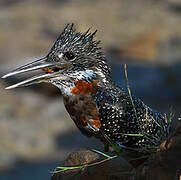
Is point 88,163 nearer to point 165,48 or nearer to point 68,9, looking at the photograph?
point 165,48

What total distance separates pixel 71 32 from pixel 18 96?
16721mm

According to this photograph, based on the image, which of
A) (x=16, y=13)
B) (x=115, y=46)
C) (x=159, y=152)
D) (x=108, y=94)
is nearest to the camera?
(x=159, y=152)

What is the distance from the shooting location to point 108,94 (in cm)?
563

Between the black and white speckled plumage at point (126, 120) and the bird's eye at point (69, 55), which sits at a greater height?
the bird's eye at point (69, 55)

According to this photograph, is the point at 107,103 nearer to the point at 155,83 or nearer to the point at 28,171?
the point at 28,171

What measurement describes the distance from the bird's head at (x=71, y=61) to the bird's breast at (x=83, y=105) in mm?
130

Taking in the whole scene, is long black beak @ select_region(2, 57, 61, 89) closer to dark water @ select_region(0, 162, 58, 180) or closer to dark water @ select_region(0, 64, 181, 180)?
dark water @ select_region(0, 162, 58, 180)

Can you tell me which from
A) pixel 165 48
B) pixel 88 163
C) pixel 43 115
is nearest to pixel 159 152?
pixel 88 163

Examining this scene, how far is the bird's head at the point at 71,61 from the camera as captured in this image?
5688 millimetres

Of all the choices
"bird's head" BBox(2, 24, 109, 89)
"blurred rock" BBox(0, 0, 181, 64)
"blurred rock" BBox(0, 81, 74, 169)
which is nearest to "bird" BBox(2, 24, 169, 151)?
"bird's head" BBox(2, 24, 109, 89)

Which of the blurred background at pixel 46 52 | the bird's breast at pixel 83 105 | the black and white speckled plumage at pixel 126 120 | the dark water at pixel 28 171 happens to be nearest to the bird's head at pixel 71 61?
the bird's breast at pixel 83 105

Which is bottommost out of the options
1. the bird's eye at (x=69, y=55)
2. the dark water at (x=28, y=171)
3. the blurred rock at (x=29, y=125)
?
the dark water at (x=28, y=171)

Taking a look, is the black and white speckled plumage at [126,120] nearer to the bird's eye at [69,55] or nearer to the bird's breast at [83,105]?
the bird's breast at [83,105]

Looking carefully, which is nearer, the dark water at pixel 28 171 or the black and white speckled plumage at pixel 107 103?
the black and white speckled plumage at pixel 107 103
